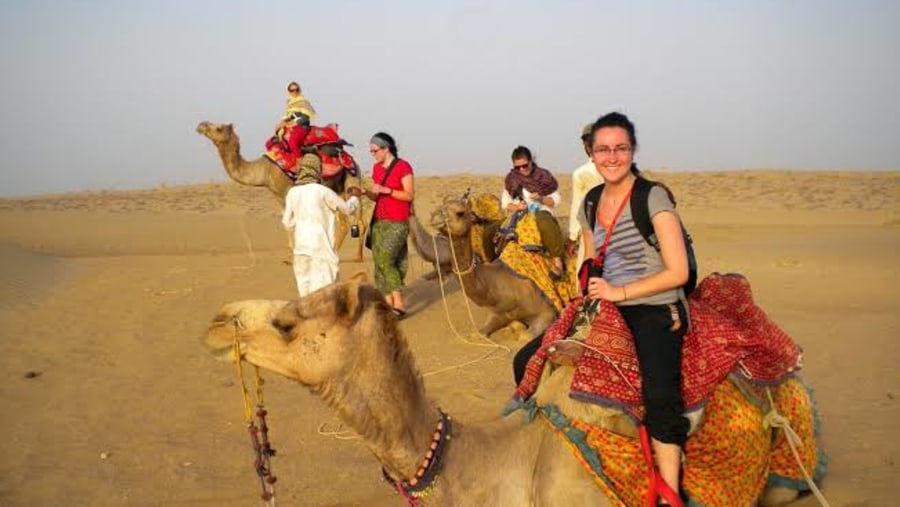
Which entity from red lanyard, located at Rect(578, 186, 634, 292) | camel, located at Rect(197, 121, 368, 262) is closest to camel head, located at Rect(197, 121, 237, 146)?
camel, located at Rect(197, 121, 368, 262)

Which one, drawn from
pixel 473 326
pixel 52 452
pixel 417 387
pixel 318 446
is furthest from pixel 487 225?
pixel 417 387

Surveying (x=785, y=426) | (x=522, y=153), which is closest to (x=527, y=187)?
(x=522, y=153)

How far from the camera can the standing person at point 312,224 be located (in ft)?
27.7

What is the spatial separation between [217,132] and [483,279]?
6.12m

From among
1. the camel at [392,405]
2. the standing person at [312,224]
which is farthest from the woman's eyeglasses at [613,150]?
the standing person at [312,224]

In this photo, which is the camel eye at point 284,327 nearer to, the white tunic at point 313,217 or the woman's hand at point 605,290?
the woman's hand at point 605,290

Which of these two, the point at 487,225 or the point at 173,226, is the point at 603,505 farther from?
the point at 173,226

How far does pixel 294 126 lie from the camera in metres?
11.9

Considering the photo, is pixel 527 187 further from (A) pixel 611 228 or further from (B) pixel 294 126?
(A) pixel 611 228

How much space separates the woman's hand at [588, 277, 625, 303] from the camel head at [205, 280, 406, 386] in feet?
3.39

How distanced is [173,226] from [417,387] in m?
23.8

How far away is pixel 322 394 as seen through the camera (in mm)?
2871

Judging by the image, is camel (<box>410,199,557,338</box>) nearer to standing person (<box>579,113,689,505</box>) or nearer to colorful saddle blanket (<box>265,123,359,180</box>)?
colorful saddle blanket (<box>265,123,359,180</box>)

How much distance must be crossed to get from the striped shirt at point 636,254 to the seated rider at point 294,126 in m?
9.13
